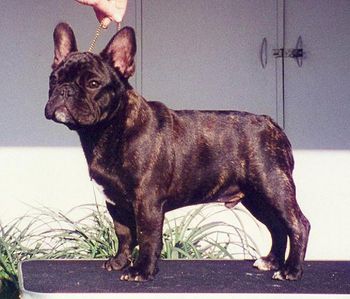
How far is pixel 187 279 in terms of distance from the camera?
3650 mm

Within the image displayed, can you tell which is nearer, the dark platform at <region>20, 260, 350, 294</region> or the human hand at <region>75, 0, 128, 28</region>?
the dark platform at <region>20, 260, 350, 294</region>

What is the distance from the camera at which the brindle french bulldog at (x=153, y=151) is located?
3.30m

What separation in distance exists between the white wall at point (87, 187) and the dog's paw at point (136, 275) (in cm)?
294

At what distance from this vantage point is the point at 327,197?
6617 millimetres

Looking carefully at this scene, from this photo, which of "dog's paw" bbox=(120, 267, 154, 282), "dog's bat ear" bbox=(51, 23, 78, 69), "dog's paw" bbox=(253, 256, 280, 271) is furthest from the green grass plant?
"dog's bat ear" bbox=(51, 23, 78, 69)

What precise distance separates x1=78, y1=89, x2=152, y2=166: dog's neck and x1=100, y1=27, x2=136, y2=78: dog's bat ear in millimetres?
99

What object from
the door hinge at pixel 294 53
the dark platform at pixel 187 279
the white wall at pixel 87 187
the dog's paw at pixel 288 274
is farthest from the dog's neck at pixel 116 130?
the door hinge at pixel 294 53

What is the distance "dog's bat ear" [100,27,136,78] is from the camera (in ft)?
11.0

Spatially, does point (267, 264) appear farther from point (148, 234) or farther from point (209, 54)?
point (209, 54)

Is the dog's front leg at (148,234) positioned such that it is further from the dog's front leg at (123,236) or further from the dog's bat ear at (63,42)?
the dog's bat ear at (63,42)

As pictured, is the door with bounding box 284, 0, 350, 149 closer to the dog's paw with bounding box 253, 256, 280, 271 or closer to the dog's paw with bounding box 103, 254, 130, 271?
the dog's paw with bounding box 253, 256, 280, 271

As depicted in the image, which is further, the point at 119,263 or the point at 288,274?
the point at 119,263

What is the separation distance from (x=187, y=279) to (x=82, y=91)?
2.84 ft

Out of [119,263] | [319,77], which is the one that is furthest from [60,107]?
[319,77]
